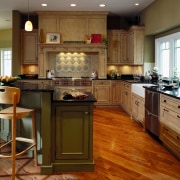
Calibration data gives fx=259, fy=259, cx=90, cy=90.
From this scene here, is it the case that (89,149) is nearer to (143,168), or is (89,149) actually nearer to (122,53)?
(143,168)

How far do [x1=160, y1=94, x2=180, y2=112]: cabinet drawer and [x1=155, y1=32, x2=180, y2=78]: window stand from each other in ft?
5.59

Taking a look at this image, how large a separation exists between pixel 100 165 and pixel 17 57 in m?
5.27

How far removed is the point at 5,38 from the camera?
11016 millimetres

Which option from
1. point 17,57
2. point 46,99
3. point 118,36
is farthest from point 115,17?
point 46,99

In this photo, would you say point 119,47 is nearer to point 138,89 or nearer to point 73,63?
point 73,63

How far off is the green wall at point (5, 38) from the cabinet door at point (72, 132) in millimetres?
8683

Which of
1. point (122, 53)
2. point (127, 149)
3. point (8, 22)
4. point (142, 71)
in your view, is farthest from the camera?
point (8, 22)

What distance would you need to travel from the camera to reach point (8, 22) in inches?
380

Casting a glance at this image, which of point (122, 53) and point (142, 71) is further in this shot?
point (122, 53)

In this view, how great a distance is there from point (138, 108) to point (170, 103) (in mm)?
1875

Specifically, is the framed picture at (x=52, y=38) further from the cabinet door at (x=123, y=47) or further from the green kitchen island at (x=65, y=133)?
the green kitchen island at (x=65, y=133)

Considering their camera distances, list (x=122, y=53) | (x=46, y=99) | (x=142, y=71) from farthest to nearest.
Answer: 1. (x=122, y=53)
2. (x=142, y=71)
3. (x=46, y=99)

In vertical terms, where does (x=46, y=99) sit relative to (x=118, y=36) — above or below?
below

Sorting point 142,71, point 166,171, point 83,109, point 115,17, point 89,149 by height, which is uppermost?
point 115,17
